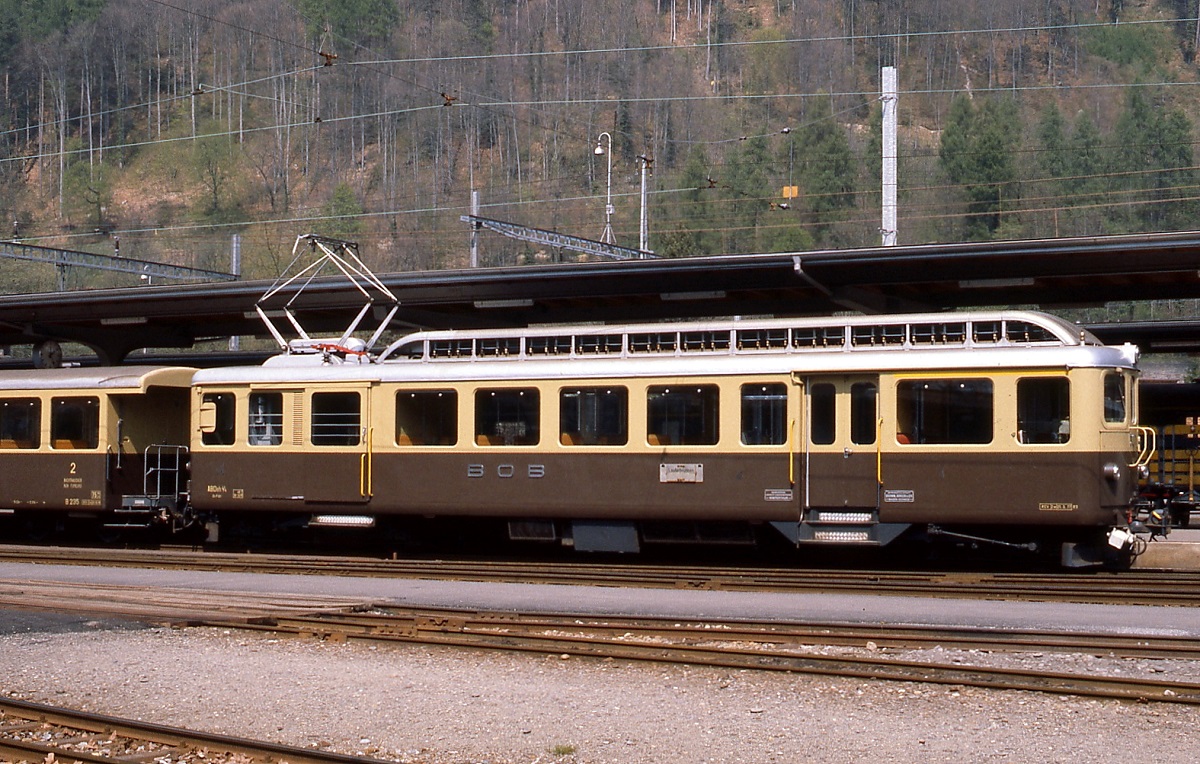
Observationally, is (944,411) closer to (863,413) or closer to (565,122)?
(863,413)

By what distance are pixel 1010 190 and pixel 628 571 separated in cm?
6201

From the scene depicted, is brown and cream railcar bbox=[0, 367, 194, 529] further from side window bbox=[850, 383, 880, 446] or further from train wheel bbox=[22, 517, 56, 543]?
side window bbox=[850, 383, 880, 446]

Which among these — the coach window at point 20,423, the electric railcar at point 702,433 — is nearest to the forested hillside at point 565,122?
the coach window at point 20,423

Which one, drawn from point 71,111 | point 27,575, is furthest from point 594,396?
point 71,111

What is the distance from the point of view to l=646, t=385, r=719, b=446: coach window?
17.3 metres

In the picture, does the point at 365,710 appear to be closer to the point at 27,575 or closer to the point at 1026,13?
the point at 27,575

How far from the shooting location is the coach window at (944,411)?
16.1m

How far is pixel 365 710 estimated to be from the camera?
31.3 ft

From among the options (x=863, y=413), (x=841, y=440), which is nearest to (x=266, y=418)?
(x=841, y=440)

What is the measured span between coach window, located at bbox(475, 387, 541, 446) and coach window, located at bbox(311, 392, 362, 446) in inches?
73.1

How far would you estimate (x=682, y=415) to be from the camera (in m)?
17.5

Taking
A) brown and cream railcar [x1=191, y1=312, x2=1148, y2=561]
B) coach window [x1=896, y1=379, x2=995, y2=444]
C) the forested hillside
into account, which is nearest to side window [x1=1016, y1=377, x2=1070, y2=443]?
brown and cream railcar [x1=191, y1=312, x2=1148, y2=561]

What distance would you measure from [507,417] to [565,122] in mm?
93298

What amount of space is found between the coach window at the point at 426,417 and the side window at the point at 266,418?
77.5 inches
